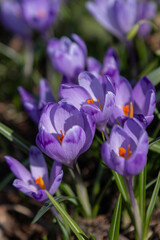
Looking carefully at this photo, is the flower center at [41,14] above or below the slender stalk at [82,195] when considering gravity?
above

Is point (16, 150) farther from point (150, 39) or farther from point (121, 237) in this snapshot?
point (150, 39)

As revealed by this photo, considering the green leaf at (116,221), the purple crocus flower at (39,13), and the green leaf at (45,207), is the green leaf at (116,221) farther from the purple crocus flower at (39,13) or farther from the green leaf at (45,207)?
the purple crocus flower at (39,13)

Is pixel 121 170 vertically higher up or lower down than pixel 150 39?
higher up

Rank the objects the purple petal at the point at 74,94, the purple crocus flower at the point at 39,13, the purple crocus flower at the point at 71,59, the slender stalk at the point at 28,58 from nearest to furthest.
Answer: the purple petal at the point at 74,94, the purple crocus flower at the point at 71,59, the purple crocus flower at the point at 39,13, the slender stalk at the point at 28,58

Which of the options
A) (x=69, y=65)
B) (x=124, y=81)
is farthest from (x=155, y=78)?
(x=69, y=65)

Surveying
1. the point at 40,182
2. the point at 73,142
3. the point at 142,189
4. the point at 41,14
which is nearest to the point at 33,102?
the point at 40,182

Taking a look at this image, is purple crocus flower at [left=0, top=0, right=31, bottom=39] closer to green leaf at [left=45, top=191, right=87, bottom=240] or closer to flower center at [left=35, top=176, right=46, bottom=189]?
flower center at [left=35, top=176, right=46, bottom=189]

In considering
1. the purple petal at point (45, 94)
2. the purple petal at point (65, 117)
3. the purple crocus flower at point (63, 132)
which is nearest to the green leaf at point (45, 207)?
the purple crocus flower at point (63, 132)
